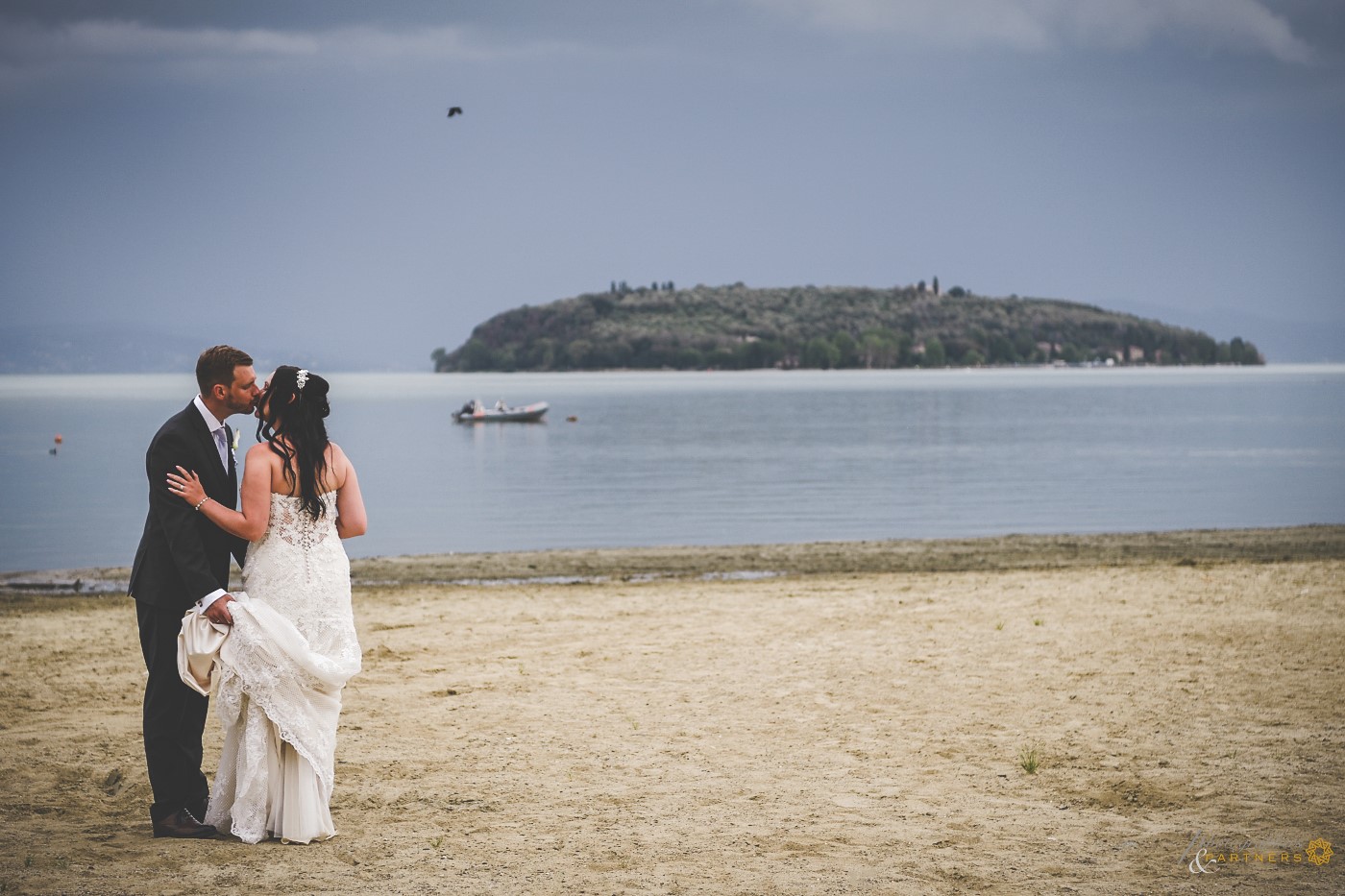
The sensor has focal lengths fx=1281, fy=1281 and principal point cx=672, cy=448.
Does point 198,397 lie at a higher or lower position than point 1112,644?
higher

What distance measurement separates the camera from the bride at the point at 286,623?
568cm

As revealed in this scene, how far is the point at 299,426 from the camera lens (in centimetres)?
571

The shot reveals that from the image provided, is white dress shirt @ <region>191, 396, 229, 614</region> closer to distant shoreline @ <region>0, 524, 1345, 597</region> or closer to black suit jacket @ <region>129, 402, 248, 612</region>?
black suit jacket @ <region>129, 402, 248, 612</region>

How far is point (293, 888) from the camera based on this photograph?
530 centimetres

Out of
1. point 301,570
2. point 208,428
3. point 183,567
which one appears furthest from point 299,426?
point 183,567

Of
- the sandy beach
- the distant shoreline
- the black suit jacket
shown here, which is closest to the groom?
the black suit jacket

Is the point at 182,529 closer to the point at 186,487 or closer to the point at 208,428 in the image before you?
the point at 186,487

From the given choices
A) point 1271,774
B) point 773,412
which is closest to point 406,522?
point 1271,774

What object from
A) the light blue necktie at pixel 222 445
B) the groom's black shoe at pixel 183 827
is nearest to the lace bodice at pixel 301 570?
the light blue necktie at pixel 222 445

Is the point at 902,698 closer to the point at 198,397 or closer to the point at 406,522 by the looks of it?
the point at 198,397

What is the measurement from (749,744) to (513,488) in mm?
32276

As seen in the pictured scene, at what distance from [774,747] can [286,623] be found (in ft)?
10.8

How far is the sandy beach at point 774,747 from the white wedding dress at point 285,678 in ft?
0.69

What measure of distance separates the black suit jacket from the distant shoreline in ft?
36.5
